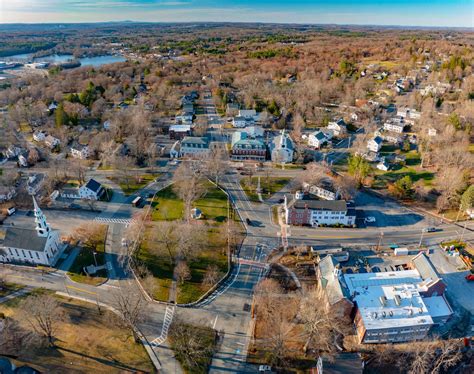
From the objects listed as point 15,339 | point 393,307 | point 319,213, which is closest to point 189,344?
point 15,339

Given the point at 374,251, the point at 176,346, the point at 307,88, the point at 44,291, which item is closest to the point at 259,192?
the point at 374,251

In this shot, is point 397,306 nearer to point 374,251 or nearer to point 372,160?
point 374,251

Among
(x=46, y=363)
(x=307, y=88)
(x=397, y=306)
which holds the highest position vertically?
(x=307, y=88)

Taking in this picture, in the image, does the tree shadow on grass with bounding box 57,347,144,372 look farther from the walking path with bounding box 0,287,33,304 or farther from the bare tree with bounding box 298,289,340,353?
the bare tree with bounding box 298,289,340,353

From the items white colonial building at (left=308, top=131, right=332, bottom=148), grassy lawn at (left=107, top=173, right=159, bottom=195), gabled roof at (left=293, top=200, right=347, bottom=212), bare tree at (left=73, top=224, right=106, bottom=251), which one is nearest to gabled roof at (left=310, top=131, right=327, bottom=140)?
white colonial building at (left=308, top=131, right=332, bottom=148)

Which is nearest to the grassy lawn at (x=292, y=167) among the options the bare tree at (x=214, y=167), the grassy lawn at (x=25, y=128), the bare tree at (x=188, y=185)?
the bare tree at (x=214, y=167)
